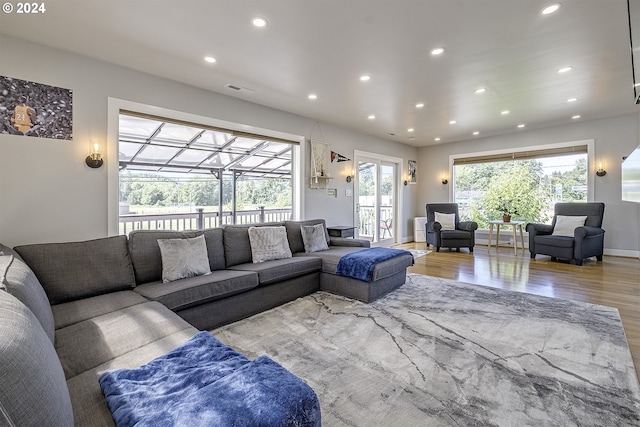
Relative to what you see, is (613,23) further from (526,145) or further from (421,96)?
(526,145)

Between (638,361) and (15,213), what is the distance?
17.5 feet

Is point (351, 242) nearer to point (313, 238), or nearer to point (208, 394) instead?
point (313, 238)

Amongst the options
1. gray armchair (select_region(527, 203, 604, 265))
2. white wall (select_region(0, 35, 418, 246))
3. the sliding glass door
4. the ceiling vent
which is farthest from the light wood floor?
white wall (select_region(0, 35, 418, 246))

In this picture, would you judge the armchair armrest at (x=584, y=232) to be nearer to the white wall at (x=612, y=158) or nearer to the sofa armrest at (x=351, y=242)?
the white wall at (x=612, y=158)

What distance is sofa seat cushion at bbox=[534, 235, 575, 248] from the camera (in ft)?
17.0

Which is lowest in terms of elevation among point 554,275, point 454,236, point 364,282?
point 554,275

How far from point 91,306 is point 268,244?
73.5 inches

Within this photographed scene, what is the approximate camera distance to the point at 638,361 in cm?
220

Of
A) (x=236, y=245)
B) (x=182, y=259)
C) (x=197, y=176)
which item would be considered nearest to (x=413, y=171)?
(x=197, y=176)

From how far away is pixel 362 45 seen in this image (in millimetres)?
2895

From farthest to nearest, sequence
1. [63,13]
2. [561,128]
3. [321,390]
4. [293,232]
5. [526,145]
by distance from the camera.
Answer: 1. [526,145]
2. [561,128]
3. [293,232]
4. [63,13]
5. [321,390]

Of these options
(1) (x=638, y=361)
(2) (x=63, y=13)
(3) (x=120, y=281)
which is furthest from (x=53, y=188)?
(1) (x=638, y=361)

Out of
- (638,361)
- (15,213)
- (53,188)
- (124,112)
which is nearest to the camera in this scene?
(638,361)

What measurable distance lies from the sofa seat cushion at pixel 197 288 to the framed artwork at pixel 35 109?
182 centimetres
